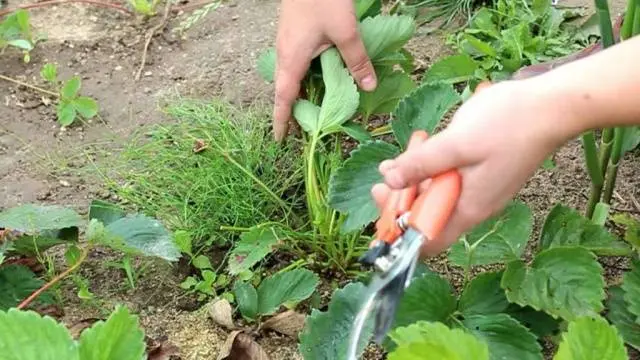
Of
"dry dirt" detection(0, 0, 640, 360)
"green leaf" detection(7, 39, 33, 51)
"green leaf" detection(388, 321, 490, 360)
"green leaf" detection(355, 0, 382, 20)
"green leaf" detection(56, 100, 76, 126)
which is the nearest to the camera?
"green leaf" detection(388, 321, 490, 360)

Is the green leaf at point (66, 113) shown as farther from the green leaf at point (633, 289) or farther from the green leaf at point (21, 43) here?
the green leaf at point (633, 289)

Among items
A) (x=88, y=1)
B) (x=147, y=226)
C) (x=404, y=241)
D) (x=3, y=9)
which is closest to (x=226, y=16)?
(x=88, y=1)

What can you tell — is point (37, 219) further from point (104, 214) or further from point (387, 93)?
point (387, 93)

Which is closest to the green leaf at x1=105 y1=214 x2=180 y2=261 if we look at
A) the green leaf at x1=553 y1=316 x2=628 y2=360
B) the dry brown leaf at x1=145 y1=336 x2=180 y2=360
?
the dry brown leaf at x1=145 y1=336 x2=180 y2=360

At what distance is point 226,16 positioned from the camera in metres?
1.95

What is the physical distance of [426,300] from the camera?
119 centimetres

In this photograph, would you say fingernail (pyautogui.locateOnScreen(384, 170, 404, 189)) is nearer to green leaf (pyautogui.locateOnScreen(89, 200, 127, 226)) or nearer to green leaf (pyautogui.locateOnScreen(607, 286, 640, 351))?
green leaf (pyautogui.locateOnScreen(607, 286, 640, 351))

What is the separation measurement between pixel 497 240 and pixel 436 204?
1.00 feet

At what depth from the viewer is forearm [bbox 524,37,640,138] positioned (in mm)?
941

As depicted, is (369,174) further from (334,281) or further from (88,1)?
(88,1)

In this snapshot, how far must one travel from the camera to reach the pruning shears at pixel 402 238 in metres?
0.93

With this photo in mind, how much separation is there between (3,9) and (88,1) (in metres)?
0.16

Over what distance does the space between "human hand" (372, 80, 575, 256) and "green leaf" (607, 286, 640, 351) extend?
0.34m

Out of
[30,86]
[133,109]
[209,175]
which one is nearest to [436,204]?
[209,175]
